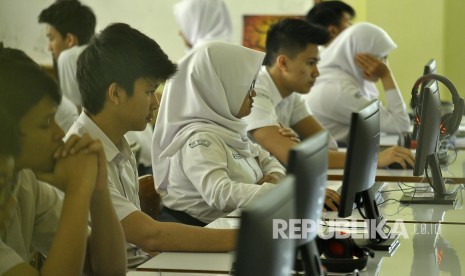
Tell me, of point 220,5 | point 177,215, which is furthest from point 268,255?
point 220,5

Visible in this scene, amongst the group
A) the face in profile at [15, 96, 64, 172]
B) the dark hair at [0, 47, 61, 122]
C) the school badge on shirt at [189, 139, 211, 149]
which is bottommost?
the school badge on shirt at [189, 139, 211, 149]

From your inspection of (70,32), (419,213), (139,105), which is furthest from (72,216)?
(70,32)

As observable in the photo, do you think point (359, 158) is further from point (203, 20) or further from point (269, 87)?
point (203, 20)

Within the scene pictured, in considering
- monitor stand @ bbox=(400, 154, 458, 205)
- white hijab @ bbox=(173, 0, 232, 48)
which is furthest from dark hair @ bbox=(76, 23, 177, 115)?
white hijab @ bbox=(173, 0, 232, 48)

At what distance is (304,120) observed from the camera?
443cm

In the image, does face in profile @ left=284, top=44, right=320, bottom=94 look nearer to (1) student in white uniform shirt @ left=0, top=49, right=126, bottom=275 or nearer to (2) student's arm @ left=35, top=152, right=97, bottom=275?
(1) student in white uniform shirt @ left=0, top=49, right=126, bottom=275

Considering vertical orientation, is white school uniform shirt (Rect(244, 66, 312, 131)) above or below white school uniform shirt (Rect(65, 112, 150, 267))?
below

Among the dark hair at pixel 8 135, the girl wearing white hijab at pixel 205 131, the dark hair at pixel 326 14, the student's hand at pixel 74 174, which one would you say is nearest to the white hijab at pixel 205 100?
the girl wearing white hijab at pixel 205 131

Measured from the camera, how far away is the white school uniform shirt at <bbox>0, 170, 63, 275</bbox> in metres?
2.06

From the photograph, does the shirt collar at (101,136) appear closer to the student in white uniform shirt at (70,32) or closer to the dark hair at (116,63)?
the dark hair at (116,63)

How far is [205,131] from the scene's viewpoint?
3.09 meters

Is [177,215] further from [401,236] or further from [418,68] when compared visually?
[418,68]

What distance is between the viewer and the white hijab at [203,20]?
6488mm

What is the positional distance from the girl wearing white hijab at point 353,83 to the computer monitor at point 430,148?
1786 mm
